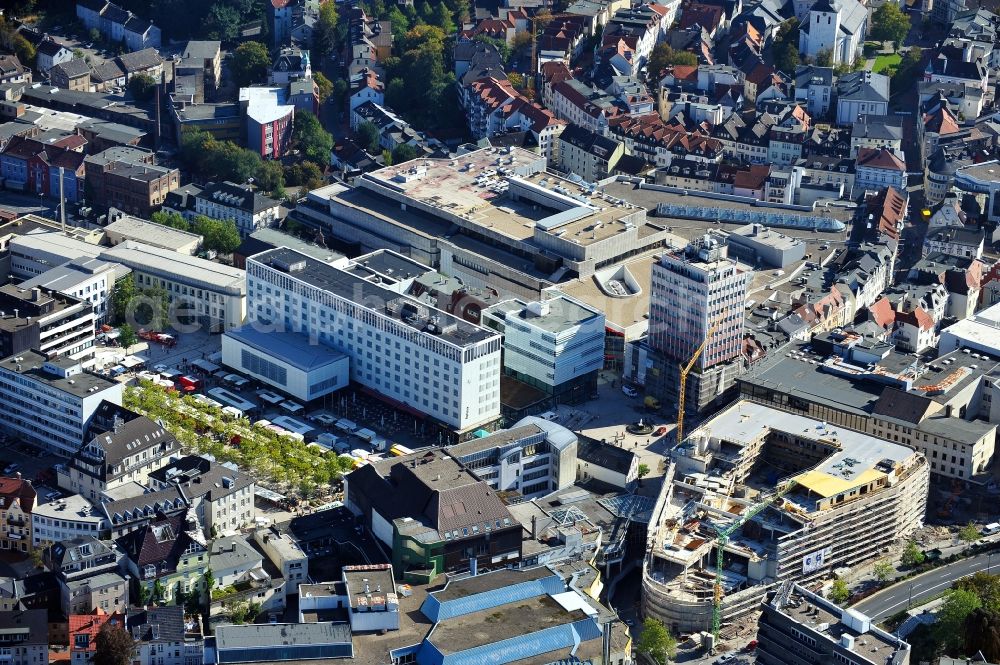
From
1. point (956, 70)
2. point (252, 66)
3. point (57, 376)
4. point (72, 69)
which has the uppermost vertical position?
point (956, 70)

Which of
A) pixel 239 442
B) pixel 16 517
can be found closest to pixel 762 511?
pixel 239 442

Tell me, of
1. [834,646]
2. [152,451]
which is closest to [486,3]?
[152,451]

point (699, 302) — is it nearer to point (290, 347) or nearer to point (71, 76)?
point (290, 347)

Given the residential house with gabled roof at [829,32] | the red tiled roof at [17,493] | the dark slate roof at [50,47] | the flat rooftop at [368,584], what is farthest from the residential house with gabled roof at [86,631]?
the residential house with gabled roof at [829,32]

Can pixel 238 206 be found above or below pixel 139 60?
below

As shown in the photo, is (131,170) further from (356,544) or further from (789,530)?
(789,530)

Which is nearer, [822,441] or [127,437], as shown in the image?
[127,437]
